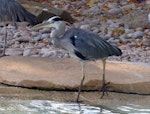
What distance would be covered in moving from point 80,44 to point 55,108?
2.30ft

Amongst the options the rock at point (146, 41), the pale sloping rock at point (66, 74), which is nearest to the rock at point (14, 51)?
the pale sloping rock at point (66, 74)

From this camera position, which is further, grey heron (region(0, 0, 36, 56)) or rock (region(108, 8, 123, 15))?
rock (region(108, 8, 123, 15))

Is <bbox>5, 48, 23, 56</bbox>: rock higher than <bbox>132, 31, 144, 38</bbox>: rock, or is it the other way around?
<bbox>132, 31, 144, 38</bbox>: rock

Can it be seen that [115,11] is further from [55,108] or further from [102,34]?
[55,108]

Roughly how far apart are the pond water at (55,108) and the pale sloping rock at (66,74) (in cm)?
29

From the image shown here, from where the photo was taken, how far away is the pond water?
15.3 ft

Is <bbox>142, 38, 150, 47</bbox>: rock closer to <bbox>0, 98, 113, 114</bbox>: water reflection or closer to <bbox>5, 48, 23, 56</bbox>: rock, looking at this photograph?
<bbox>5, 48, 23, 56</bbox>: rock

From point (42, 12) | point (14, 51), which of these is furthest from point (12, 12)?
point (42, 12)

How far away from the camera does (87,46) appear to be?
202 inches

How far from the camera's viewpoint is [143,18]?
945 cm

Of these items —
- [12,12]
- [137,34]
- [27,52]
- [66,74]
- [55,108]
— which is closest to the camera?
[55,108]

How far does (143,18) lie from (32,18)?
2844 millimetres

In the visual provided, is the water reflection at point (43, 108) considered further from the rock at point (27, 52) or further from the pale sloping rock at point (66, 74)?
the rock at point (27, 52)

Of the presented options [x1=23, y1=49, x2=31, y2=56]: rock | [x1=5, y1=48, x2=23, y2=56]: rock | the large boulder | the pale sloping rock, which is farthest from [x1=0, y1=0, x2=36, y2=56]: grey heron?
the large boulder
